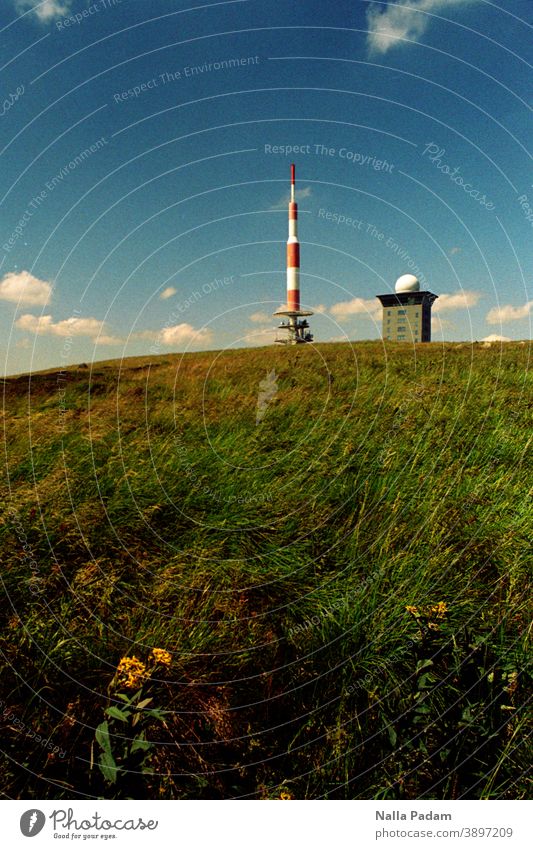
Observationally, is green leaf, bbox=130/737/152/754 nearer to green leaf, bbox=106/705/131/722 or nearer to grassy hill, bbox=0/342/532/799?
→ grassy hill, bbox=0/342/532/799

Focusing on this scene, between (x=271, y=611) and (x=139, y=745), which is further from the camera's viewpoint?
(x=271, y=611)

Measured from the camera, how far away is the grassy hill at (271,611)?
271 centimetres

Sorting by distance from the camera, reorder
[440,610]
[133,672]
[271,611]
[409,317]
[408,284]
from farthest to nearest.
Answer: [409,317] → [408,284] → [271,611] → [440,610] → [133,672]

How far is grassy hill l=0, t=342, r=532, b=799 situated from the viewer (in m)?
2.71

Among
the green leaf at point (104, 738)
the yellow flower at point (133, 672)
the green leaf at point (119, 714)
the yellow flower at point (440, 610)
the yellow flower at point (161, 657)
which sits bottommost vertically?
the green leaf at point (104, 738)

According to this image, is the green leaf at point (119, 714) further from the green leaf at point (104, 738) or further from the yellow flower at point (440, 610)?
the yellow flower at point (440, 610)

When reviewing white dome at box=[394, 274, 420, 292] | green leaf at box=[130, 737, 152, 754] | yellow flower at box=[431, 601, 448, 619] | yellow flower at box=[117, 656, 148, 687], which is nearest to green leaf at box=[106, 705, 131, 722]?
green leaf at box=[130, 737, 152, 754]

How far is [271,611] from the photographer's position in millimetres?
3576

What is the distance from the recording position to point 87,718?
2881 mm

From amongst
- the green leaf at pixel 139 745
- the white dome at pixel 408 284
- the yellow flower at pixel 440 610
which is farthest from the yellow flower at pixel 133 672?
the white dome at pixel 408 284

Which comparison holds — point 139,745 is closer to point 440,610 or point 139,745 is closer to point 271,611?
point 271,611

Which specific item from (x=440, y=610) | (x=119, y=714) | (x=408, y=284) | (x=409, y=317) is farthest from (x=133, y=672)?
(x=409, y=317)
